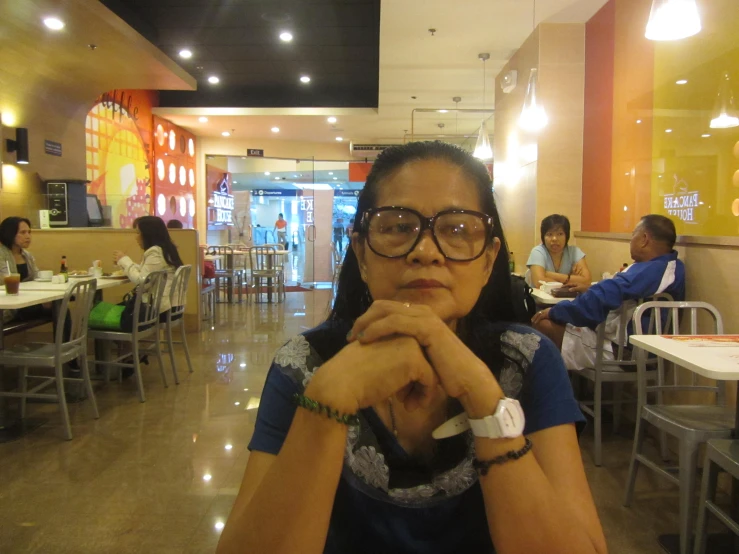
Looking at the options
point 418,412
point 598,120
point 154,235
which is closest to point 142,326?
point 154,235

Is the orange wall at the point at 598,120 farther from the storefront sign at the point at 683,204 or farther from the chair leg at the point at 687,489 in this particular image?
the chair leg at the point at 687,489

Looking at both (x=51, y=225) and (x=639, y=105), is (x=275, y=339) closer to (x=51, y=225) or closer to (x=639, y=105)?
(x=51, y=225)

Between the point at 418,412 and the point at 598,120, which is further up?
the point at 598,120

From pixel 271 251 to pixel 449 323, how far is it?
8.38m

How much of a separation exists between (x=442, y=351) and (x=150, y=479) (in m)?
2.50

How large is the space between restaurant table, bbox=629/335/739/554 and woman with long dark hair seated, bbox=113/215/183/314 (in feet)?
12.2

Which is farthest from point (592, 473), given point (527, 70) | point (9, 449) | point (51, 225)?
point (51, 225)

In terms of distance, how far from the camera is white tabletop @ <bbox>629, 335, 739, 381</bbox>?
69.2 inches

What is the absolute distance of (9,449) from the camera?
3.09 meters

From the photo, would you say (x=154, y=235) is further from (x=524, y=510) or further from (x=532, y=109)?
(x=524, y=510)

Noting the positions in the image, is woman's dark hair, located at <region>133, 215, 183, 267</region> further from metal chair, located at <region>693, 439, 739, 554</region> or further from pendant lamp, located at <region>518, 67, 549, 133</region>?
metal chair, located at <region>693, 439, 739, 554</region>

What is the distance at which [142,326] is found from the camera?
422 cm

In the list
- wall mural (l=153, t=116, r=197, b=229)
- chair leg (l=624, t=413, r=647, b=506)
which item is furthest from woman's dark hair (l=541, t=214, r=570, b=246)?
wall mural (l=153, t=116, r=197, b=229)

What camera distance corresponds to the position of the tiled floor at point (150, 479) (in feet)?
7.38
